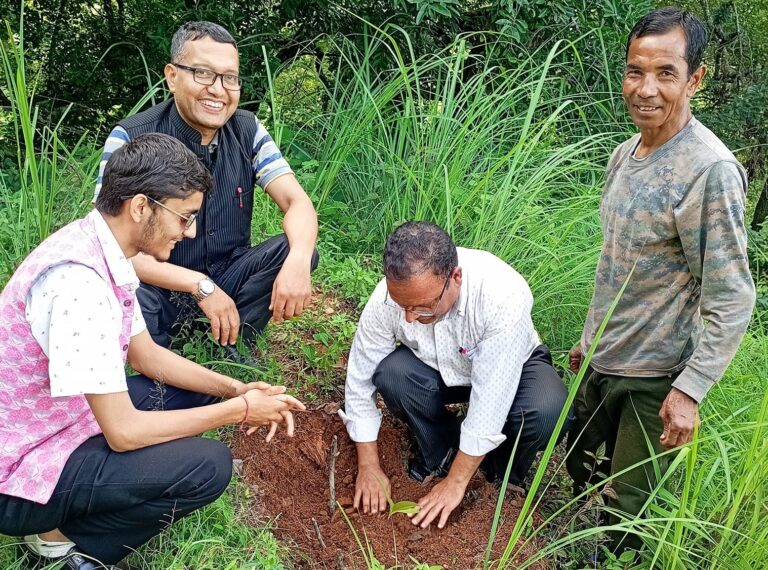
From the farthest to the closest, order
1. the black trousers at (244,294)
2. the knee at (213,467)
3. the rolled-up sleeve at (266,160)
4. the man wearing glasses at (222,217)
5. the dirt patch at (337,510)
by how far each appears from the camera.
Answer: the rolled-up sleeve at (266,160)
the black trousers at (244,294)
the man wearing glasses at (222,217)
the dirt patch at (337,510)
the knee at (213,467)

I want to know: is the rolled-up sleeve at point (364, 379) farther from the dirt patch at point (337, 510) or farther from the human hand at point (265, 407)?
the human hand at point (265, 407)

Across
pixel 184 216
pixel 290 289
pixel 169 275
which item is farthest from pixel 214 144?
pixel 184 216

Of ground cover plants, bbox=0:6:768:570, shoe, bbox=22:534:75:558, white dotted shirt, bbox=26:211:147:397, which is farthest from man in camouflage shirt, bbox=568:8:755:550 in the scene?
shoe, bbox=22:534:75:558

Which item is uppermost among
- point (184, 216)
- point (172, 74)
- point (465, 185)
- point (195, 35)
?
point (195, 35)

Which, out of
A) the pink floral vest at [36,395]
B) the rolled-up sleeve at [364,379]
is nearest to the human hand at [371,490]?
the rolled-up sleeve at [364,379]

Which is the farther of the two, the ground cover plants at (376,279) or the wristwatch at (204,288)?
the wristwatch at (204,288)

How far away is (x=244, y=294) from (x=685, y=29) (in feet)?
6.09

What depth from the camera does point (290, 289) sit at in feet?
8.96

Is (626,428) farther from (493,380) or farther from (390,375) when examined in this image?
(390,375)

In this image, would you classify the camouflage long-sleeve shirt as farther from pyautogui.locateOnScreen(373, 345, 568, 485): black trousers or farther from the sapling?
the sapling

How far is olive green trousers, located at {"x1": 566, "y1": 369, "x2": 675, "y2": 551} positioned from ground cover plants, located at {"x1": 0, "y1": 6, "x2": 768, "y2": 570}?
7 cm

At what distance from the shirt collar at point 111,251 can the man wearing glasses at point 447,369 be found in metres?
0.79

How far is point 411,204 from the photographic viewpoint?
12.7 ft

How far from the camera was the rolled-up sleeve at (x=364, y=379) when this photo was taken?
8.89 feet
